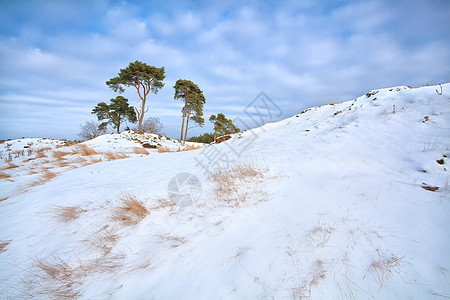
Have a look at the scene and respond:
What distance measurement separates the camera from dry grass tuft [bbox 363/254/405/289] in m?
1.18

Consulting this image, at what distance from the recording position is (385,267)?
48.3 inches

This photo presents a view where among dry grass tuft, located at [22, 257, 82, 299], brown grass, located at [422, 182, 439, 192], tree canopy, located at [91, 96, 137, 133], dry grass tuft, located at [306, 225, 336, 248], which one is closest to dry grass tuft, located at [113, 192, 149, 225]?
dry grass tuft, located at [22, 257, 82, 299]

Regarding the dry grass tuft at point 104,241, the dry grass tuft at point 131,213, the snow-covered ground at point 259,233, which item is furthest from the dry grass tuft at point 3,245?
the dry grass tuft at point 131,213

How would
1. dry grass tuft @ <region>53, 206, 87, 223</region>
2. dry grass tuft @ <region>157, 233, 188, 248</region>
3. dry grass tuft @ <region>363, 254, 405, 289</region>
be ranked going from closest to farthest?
dry grass tuft @ <region>363, 254, 405, 289</region> → dry grass tuft @ <region>157, 233, 188, 248</region> → dry grass tuft @ <region>53, 206, 87, 223</region>

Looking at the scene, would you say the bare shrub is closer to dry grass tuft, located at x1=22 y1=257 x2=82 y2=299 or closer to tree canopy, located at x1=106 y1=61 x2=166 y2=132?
tree canopy, located at x1=106 y1=61 x2=166 y2=132

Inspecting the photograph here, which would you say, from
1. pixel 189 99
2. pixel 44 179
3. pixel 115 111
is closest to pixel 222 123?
pixel 189 99

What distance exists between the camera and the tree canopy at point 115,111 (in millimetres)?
23891

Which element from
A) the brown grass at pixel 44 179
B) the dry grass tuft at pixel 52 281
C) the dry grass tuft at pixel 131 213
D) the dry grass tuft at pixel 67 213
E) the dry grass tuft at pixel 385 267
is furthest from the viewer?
the brown grass at pixel 44 179

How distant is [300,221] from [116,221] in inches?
91.7

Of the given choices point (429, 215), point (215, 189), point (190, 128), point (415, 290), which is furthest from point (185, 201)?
point (190, 128)

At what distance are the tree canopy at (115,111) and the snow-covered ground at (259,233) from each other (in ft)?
81.8

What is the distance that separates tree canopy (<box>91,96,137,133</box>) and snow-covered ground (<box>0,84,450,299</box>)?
81.8 ft

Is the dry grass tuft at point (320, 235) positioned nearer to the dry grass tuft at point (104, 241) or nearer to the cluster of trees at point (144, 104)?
the dry grass tuft at point (104, 241)

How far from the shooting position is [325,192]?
2.17 meters
